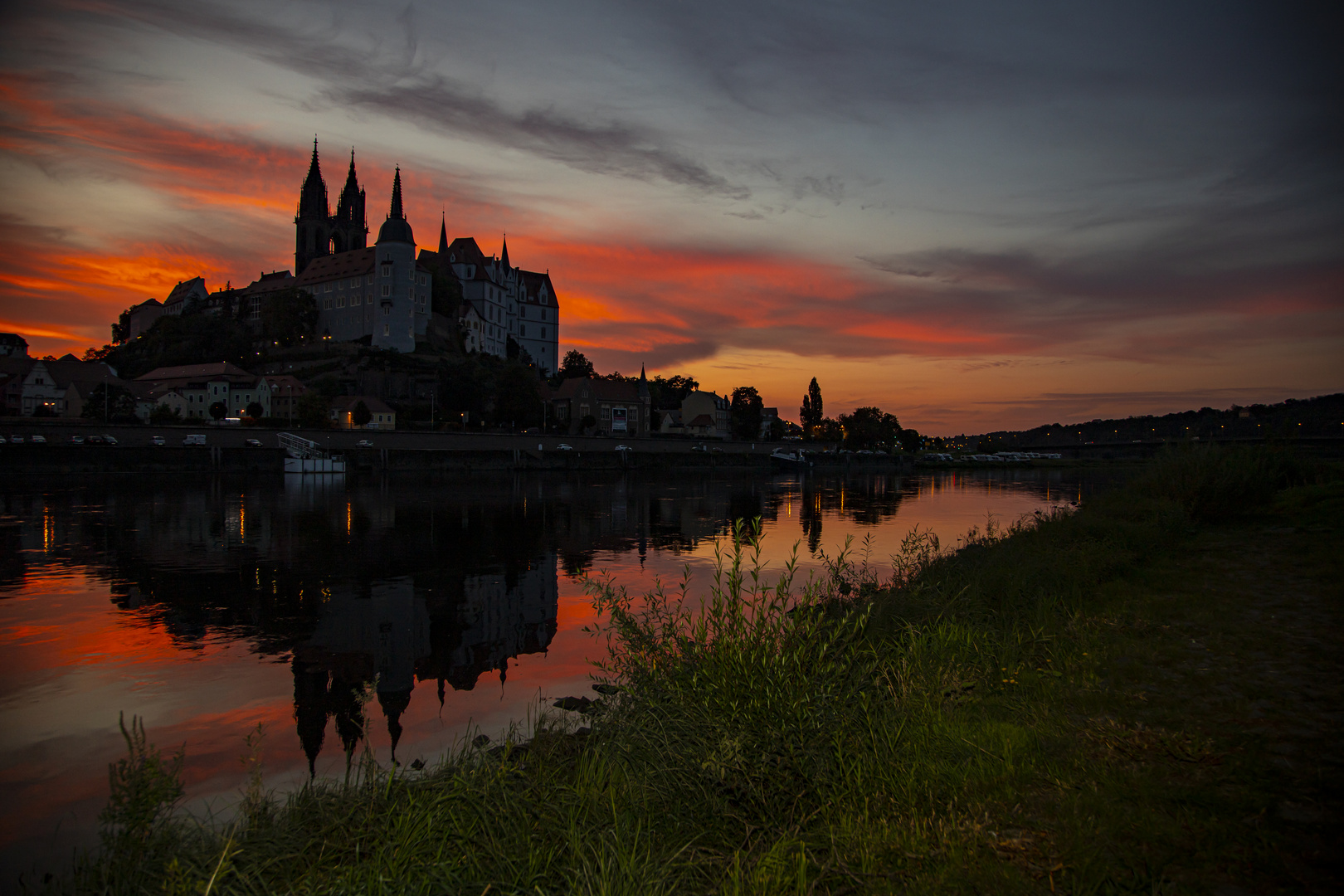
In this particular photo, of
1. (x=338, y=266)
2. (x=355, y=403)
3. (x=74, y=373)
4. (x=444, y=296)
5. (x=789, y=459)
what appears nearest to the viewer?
(x=355, y=403)

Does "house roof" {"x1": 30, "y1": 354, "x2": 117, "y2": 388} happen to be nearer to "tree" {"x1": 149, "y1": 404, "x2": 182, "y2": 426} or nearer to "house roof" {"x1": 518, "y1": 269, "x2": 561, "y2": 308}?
"tree" {"x1": 149, "y1": 404, "x2": 182, "y2": 426}

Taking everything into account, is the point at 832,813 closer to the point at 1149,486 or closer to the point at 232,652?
the point at 232,652

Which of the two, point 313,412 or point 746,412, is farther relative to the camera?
point 746,412

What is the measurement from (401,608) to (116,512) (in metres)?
28.5

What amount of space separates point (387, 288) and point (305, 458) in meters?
60.9

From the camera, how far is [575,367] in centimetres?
17000

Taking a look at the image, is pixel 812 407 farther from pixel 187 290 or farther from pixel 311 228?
pixel 187 290

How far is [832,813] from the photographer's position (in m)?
5.46

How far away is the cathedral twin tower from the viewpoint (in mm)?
156875

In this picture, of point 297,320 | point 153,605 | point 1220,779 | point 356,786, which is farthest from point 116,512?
point 297,320

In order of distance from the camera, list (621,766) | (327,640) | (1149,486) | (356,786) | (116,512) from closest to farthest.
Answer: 1. (621,766)
2. (356,786)
3. (327,640)
4. (1149,486)
5. (116,512)

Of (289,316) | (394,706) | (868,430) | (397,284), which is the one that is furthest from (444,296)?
(394,706)

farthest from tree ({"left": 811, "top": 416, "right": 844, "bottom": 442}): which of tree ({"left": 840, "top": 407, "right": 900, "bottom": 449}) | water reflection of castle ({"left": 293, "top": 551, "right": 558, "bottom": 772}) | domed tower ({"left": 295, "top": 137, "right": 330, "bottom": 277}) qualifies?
water reflection of castle ({"left": 293, "top": 551, "right": 558, "bottom": 772})

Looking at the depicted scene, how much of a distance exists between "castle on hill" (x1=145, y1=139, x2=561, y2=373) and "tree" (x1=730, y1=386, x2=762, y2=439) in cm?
4447
